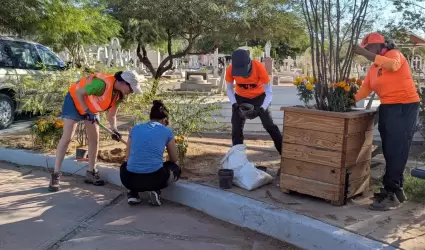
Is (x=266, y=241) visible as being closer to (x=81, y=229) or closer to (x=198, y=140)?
(x=81, y=229)

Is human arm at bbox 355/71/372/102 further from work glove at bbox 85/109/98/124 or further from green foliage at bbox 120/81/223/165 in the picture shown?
work glove at bbox 85/109/98/124

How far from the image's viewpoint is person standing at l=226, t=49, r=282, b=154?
16.7 ft

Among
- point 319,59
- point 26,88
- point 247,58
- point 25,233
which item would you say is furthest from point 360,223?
point 26,88

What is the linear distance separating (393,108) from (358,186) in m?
0.82

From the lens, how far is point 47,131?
251 inches

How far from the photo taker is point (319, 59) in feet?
15.2

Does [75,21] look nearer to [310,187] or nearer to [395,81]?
[310,187]

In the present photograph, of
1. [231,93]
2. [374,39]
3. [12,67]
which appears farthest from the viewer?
[12,67]

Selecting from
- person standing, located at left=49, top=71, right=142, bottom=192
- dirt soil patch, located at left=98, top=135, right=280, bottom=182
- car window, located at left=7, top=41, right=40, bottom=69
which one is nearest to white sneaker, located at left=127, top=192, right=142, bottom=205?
dirt soil patch, located at left=98, top=135, right=280, bottom=182

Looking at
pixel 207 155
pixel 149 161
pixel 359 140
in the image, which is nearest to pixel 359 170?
pixel 359 140

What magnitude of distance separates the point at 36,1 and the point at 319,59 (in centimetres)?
790

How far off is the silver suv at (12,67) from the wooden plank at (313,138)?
560 centimetres

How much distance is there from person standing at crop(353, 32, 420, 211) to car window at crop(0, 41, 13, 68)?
7.36 metres

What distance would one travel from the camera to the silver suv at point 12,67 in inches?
351
